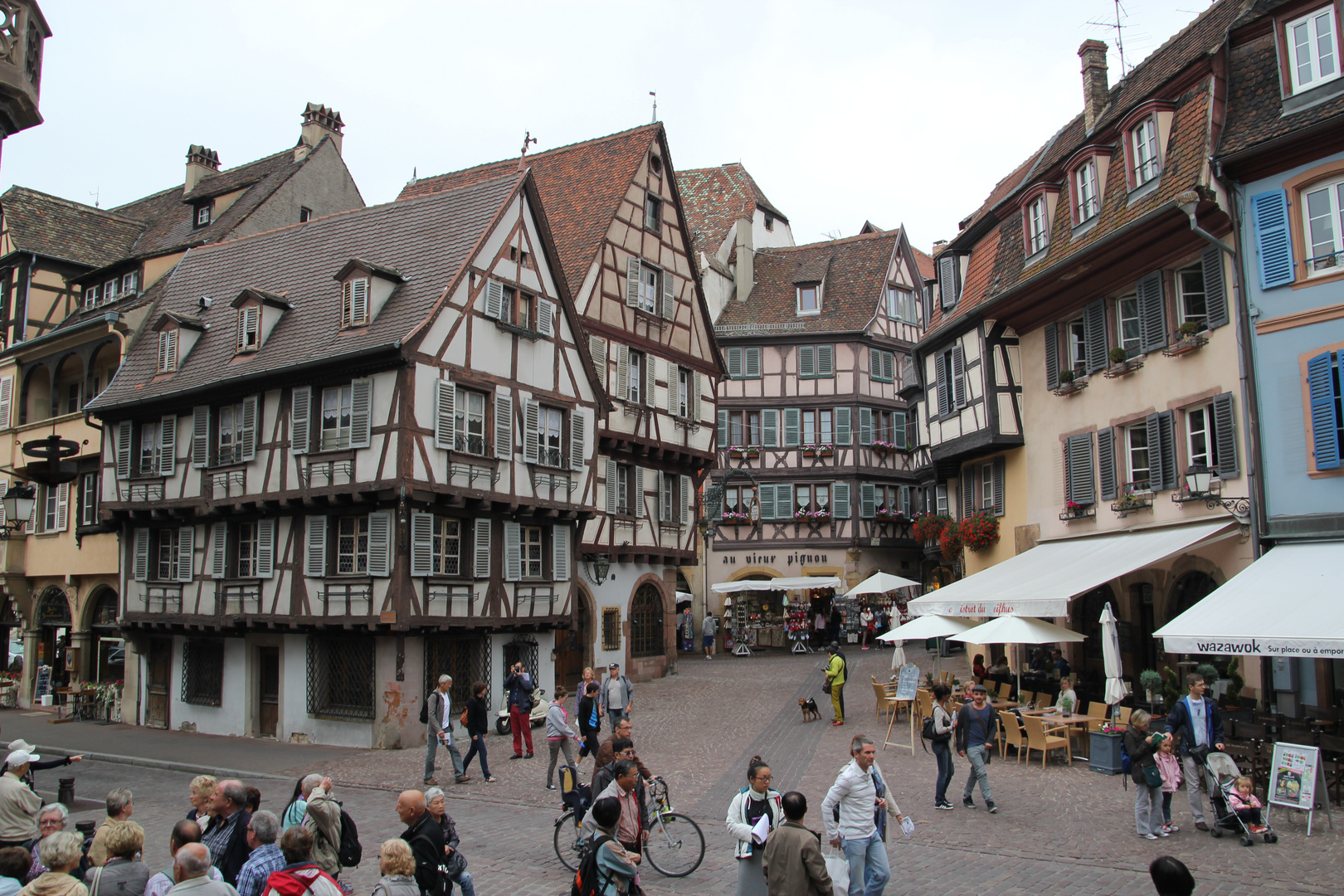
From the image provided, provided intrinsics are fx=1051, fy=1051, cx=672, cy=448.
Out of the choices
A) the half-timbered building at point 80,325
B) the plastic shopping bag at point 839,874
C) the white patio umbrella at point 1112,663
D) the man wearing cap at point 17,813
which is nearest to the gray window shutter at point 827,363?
the half-timbered building at point 80,325

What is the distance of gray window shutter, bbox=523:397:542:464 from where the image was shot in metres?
22.1

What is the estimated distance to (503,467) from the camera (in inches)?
846

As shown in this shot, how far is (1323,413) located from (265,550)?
1888 cm

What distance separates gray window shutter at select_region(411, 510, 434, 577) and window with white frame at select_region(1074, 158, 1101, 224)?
44.9 ft

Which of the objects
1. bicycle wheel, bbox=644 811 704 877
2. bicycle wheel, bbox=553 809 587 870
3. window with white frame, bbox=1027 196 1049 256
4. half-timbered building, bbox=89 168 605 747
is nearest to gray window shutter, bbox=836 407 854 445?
half-timbered building, bbox=89 168 605 747

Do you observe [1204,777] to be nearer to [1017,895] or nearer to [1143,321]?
[1017,895]

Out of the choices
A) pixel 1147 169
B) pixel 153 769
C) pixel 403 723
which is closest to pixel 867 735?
pixel 403 723

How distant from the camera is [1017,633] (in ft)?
56.0

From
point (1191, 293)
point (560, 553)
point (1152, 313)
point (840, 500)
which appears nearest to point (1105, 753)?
point (1152, 313)

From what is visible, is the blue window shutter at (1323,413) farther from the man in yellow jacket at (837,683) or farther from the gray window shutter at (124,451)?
the gray window shutter at (124,451)

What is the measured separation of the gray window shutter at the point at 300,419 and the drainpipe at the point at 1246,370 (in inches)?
630

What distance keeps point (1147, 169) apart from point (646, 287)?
43.9 ft

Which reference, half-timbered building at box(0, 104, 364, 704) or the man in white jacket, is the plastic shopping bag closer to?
the man in white jacket

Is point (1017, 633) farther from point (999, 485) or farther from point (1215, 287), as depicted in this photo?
point (999, 485)
